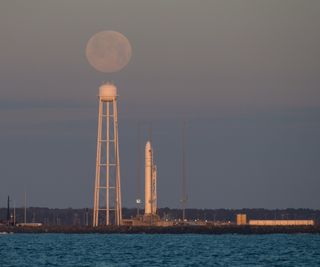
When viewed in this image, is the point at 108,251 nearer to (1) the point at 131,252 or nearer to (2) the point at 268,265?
(1) the point at 131,252

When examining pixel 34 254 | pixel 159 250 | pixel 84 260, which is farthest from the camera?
pixel 159 250

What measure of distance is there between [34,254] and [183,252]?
1710cm

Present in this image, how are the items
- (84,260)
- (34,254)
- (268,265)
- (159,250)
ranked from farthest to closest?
(159,250), (34,254), (84,260), (268,265)

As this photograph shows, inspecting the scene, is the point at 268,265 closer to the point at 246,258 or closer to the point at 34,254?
the point at 246,258

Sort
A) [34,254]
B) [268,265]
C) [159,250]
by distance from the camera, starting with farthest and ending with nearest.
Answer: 1. [159,250]
2. [34,254]
3. [268,265]

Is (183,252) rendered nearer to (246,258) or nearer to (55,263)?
(246,258)

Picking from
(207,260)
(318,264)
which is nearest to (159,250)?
(207,260)

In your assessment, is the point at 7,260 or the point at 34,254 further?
the point at 34,254

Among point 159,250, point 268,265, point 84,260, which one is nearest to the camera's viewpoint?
point 268,265

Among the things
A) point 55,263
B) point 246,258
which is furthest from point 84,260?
point 246,258

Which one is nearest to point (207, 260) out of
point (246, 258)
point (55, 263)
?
point (246, 258)

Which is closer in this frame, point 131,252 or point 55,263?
point 55,263

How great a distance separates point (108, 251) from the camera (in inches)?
5965

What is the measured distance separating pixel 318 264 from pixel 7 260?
31.5 metres
